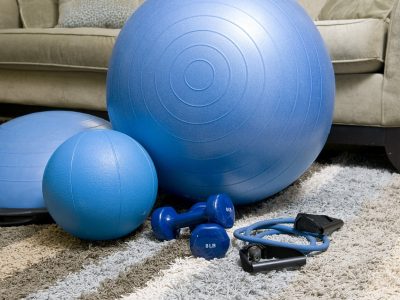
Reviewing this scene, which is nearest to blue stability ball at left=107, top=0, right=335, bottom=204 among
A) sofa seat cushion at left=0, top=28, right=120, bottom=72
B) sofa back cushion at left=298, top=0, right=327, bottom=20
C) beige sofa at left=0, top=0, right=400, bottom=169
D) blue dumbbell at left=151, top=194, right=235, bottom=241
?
blue dumbbell at left=151, top=194, right=235, bottom=241

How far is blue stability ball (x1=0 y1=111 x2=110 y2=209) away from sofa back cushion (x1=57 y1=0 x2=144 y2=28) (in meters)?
1.13

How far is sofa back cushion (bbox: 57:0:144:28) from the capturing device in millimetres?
2568

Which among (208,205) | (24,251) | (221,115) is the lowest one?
(24,251)

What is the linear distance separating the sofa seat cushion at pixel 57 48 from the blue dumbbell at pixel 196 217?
1.07 metres

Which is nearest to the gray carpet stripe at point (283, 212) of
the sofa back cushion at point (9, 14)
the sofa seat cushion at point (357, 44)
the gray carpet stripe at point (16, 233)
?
the sofa seat cushion at point (357, 44)

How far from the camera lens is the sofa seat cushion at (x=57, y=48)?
2.22 metres

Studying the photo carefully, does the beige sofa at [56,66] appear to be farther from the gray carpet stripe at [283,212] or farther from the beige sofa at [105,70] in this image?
the gray carpet stripe at [283,212]

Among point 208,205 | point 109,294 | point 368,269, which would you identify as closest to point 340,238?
point 368,269

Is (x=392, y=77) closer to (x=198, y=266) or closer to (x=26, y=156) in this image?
(x=198, y=266)

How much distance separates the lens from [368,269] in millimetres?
1114

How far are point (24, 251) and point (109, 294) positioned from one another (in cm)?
33

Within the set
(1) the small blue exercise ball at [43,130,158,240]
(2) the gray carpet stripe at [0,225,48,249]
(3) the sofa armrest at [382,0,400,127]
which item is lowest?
(2) the gray carpet stripe at [0,225,48,249]

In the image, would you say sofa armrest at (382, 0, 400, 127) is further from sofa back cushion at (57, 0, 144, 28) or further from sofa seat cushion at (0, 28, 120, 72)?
sofa back cushion at (57, 0, 144, 28)

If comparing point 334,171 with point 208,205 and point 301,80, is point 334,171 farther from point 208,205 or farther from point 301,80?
point 208,205
